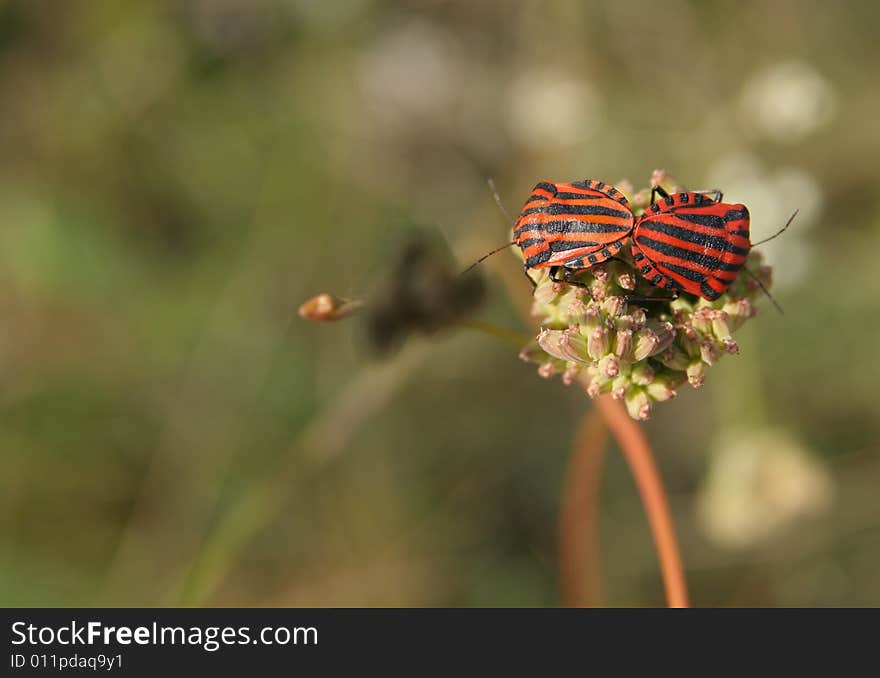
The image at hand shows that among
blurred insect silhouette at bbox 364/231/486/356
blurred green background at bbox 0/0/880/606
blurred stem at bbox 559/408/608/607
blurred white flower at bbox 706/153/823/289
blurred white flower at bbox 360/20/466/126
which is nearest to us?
blurred insect silhouette at bbox 364/231/486/356

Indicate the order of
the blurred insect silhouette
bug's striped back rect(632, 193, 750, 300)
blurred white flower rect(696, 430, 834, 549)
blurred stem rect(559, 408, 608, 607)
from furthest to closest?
blurred white flower rect(696, 430, 834, 549)
blurred stem rect(559, 408, 608, 607)
the blurred insect silhouette
bug's striped back rect(632, 193, 750, 300)

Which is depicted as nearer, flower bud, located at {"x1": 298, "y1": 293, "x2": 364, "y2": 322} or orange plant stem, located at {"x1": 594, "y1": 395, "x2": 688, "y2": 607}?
flower bud, located at {"x1": 298, "y1": 293, "x2": 364, "y2": 322}

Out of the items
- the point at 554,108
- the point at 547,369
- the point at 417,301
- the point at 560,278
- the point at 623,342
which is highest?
the point at 554,108

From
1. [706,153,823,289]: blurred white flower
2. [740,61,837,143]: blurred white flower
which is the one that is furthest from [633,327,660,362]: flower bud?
[740,61,837,143]: blurred white flower

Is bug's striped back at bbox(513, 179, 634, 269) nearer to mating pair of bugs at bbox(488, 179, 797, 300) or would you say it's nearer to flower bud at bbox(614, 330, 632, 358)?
mating pair of bugs at bbox(488, 179, 797, 300)

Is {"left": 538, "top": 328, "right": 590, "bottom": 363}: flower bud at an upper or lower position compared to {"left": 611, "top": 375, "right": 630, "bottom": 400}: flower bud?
upper

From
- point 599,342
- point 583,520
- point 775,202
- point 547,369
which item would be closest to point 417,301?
point 547,369

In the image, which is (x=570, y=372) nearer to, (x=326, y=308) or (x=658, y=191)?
(x=658, y=191)
